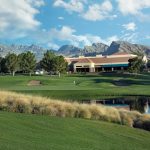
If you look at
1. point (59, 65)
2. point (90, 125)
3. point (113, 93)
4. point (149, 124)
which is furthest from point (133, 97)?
point (59, 65)

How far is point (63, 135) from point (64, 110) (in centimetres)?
676

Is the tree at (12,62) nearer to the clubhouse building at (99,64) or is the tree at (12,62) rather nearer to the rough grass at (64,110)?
the clubhouse building at (99,64)

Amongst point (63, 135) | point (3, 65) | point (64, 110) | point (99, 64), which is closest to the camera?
point (63, 135)

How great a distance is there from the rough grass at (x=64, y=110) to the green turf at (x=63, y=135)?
293 centimetres

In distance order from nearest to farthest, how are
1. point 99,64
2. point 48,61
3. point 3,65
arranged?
point 48,61, point 3,65, point 99,64

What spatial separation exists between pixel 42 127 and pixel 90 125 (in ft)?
9.55

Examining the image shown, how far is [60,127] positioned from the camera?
16.6 m

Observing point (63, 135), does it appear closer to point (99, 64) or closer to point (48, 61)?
point (48, 61)

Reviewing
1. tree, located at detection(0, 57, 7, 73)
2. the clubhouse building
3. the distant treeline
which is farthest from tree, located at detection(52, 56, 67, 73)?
the clubhouse building

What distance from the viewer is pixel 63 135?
49.4 ft

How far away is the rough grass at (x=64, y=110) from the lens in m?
21.4

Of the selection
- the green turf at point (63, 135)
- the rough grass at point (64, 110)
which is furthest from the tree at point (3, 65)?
the green turf at point (63, 135)

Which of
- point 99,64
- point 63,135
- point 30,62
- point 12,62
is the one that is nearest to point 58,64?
point 30,62

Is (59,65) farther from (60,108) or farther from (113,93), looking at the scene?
(60,108)
